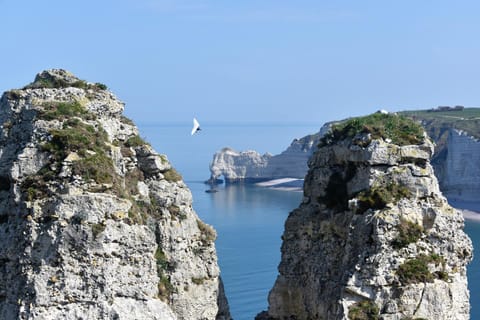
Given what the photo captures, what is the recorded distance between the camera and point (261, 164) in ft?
598

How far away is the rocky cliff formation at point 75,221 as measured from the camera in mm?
24641

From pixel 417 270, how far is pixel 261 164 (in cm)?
15408

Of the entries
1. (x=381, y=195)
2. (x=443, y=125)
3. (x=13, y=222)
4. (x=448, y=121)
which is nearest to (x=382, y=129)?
(x=381, y=195)

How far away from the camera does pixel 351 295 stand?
28.7 m

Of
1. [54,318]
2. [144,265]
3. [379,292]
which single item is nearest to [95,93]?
[144,265]

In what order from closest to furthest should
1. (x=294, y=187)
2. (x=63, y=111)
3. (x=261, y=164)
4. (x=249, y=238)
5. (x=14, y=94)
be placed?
(x=63, y=111), (x=14, y=94), (x=249, y=238), (x=294, y=187), (x=261, y=164)

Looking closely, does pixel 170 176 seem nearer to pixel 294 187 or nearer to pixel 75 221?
pixel 75 221

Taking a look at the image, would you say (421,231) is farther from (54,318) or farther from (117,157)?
(54,318)

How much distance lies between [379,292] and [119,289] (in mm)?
8724

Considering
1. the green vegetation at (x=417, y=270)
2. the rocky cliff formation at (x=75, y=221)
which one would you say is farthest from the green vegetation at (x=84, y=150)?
the green vegetation at (x=417, y=270)

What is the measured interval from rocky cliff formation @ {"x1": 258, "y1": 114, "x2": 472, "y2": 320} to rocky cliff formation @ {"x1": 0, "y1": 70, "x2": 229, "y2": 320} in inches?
218

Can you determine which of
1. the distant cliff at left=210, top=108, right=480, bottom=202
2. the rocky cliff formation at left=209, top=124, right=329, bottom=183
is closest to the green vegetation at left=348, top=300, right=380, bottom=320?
the distant cliff at left=210, top=108, right=480, bottom=202

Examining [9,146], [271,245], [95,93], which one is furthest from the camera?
[271,245]

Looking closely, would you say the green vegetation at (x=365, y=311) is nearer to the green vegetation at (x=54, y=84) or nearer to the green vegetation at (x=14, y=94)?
the green vegetation at (x=54, y=84)
